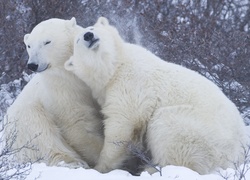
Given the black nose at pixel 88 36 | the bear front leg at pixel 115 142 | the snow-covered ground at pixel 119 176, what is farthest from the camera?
the black nose at pixel 88 36

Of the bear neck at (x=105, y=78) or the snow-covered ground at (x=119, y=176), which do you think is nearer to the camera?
the snow-covered ground at (x=119, y=176)

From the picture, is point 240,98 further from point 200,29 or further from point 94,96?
point 94,96

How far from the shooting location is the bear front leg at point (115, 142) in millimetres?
4344

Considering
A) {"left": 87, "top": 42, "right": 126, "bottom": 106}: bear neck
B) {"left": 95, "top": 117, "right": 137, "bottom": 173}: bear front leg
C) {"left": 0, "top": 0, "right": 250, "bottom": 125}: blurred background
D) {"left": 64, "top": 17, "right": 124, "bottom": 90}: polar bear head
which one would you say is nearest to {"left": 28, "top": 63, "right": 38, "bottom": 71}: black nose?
{"left": 64, "top": 17, "right": 124, "bottom": 90}: polar bear head

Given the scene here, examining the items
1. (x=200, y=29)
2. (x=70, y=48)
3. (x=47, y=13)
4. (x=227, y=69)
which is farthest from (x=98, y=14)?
(x=70, y=48)

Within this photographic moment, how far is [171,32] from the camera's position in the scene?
735 centimetres

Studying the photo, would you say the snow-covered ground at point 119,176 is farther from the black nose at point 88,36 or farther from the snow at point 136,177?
the black nose at point 88,36

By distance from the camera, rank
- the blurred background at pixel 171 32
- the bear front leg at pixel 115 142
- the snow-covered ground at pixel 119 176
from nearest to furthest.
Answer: the snow-covered ground at pixel 119 176 → the bear front leg at pixel 115 142 → the blurred background at pixel 171 32

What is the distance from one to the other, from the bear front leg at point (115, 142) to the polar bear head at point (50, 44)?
622mm

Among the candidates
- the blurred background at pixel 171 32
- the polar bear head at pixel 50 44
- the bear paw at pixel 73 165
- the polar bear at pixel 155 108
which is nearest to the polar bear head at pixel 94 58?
the polar bear at pixel 155 108

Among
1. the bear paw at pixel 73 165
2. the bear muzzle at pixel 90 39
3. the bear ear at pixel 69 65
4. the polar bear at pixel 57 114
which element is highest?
the bear muzzle at pixel 90 39

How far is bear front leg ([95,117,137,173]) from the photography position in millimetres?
4344

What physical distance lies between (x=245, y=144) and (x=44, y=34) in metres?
1.67

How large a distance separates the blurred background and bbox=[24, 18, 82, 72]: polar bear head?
2.29 m
